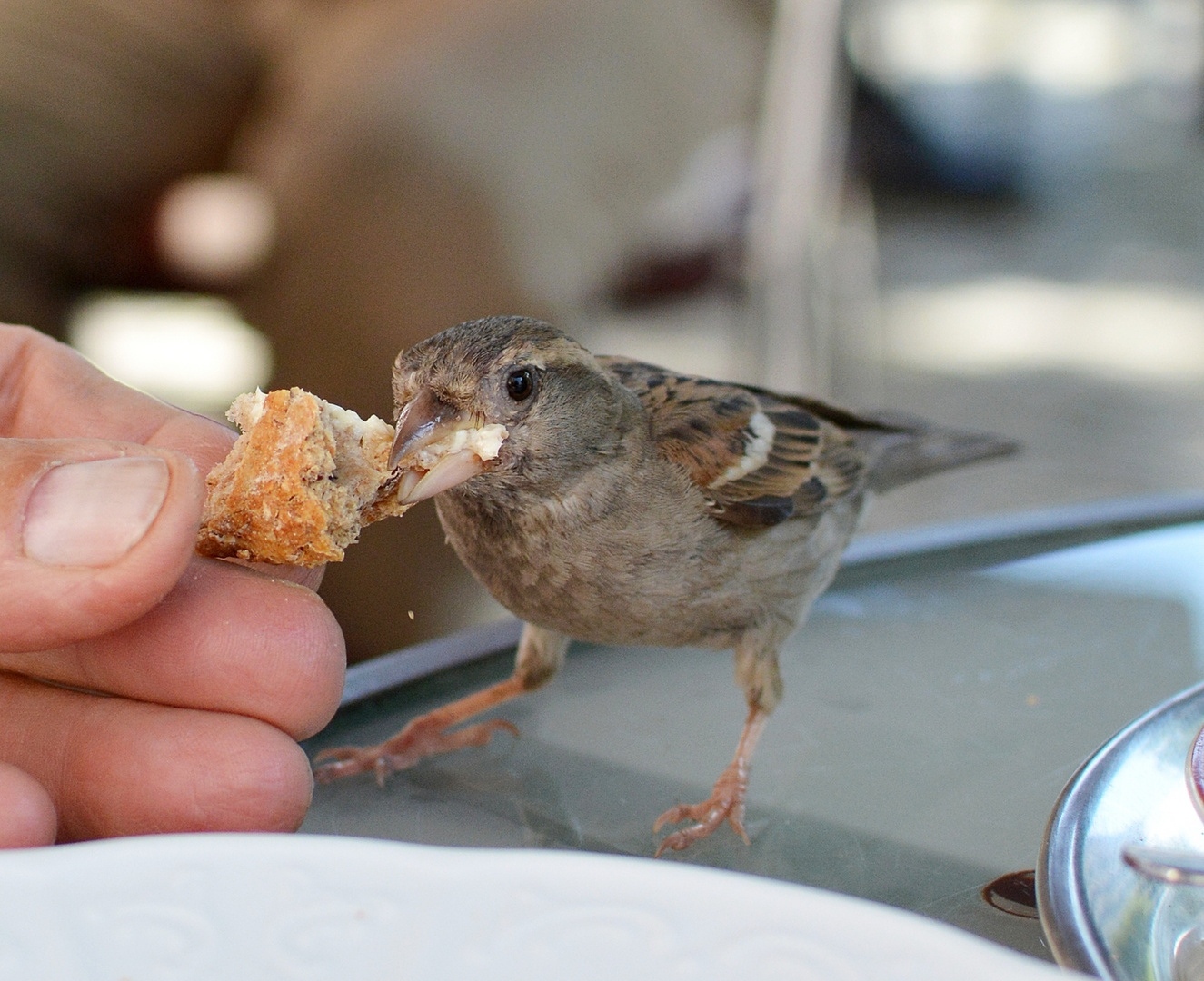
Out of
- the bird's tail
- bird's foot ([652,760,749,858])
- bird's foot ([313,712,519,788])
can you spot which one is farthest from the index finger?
the bird's tail

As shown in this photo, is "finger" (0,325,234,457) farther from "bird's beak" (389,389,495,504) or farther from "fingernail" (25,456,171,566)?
"fingernail" (25,456,171,566)

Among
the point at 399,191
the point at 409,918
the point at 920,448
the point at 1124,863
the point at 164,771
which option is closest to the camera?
the point at 409,918

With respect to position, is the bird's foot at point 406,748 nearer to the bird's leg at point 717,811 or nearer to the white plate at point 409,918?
the bird's leg at point 717,811

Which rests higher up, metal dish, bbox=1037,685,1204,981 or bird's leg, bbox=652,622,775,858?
metal dish, bbox=1037,685,1204,981

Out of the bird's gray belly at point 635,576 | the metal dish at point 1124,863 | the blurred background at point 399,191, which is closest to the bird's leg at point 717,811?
the bird's gray belly at point 635,576

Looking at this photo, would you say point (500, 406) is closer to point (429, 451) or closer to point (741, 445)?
point (429, 451)

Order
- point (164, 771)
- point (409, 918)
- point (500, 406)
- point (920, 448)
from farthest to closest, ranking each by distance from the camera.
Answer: point (920, 448)
point (500, 406)
point (164, 771)
point (409, 918)

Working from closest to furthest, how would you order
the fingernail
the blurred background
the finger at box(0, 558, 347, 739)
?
1. the fingernail
2. the finger at box(0, 558, 347, 739)
3. the blurred background

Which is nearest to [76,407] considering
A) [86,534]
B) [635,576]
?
[86,534]
